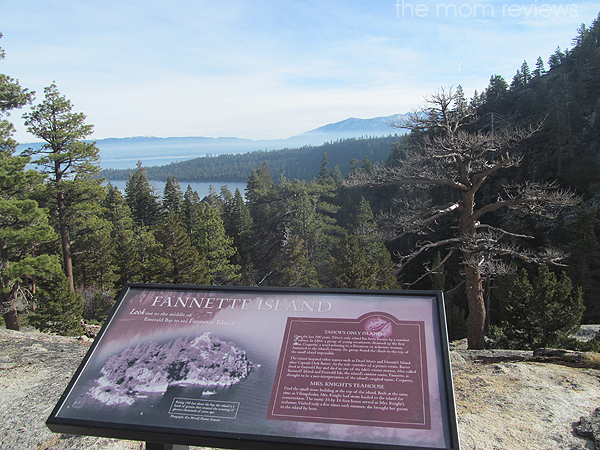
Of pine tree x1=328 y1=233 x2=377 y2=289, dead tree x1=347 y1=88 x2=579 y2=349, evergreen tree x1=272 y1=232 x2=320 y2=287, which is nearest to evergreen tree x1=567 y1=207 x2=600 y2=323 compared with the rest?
pine tree x1=328 y1=233 x2=377 y2=289

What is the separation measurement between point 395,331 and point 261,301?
3.83ft

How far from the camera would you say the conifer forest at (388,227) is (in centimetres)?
960

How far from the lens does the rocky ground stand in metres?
4.03

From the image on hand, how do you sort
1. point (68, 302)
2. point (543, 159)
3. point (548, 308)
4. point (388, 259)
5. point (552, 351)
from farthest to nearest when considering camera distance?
point (543, 159) → point (388, 259) → point (68, 302) → point (548, 308) → point (552, 351)

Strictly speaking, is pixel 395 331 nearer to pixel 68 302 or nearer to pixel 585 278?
pixel 68 302

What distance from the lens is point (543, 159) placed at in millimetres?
43500

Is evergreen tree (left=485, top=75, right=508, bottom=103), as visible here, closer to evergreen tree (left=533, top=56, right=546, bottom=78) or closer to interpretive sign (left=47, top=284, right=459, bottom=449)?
evergreen tree (left=533, top=56, right=546, bottom=78)

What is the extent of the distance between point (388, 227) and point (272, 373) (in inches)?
286

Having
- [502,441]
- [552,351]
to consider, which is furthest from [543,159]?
[502,441]

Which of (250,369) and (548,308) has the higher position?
(250,369)

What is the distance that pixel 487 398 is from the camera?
15.9 feet

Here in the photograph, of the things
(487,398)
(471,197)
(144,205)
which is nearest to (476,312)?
(471,197)

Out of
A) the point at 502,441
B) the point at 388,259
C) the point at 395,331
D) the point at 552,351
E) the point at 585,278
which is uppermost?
the point at 395,331

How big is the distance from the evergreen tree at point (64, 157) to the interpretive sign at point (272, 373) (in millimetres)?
17303
